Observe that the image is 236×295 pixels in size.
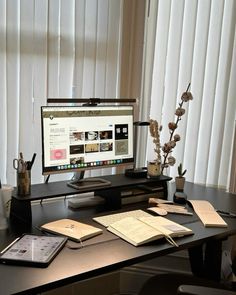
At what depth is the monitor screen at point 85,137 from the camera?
1729 mm

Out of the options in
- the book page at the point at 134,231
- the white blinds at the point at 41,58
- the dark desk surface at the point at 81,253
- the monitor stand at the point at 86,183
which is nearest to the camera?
the dark desk surface at the point at 81,253

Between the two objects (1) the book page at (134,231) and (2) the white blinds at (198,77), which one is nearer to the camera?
(1) the book page at (134,231)

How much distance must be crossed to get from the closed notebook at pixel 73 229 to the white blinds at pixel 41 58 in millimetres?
598

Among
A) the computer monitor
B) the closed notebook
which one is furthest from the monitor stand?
the closed notebook

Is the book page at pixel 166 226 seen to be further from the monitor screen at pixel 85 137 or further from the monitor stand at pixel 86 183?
the monitor screen at pixel 85 137

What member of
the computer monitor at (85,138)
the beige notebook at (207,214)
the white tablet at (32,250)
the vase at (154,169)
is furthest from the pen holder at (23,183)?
the beige notebook at (207,214)

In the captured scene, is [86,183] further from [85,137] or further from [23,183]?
[23,183]

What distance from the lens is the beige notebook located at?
1.68 m

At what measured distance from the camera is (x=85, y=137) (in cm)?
184

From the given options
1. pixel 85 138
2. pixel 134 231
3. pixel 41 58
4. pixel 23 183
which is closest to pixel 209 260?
pixel 134 231

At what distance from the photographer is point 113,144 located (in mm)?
1946

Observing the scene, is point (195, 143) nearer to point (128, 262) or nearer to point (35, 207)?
point (35, 207)

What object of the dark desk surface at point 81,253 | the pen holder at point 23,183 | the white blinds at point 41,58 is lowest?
the dark desk surface at point 81,253

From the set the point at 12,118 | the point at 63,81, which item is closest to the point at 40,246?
the point at 12,118
